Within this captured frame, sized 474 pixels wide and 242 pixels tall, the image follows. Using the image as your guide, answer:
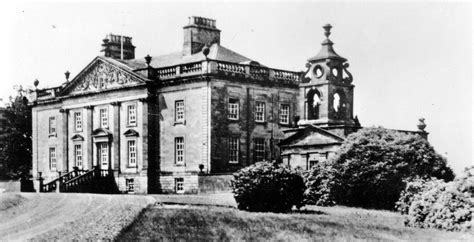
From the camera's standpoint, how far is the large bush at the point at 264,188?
25.4 m

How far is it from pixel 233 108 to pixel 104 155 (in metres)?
11.3

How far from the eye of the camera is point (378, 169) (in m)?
31.9

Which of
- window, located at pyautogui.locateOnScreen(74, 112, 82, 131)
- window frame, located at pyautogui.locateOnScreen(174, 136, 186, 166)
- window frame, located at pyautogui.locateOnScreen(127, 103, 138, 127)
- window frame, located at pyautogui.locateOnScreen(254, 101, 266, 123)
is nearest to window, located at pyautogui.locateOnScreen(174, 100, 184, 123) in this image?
window frame, located at pyautogui.locateOnScreen(174, 136, 186, 166)

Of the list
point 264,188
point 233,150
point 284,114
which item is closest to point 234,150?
point 233,150

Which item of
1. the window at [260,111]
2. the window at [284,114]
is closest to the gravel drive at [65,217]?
the window at [260,111]

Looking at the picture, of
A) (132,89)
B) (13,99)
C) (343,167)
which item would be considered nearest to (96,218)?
(343,167)

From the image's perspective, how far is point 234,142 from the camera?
143 feet

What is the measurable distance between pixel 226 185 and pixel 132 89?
39.6 feet

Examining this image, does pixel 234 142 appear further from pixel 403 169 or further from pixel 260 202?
pixel 260 202

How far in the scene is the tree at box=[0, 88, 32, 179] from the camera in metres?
65.4

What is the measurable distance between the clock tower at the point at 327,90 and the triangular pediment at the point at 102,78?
11225mm

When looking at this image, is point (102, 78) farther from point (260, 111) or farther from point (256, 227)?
point (256, 227)

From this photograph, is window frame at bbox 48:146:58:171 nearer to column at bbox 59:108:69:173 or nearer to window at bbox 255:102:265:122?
column at bbox 59:108:69:173

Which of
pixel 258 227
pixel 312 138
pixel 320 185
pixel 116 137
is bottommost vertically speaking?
pixel 258 227
